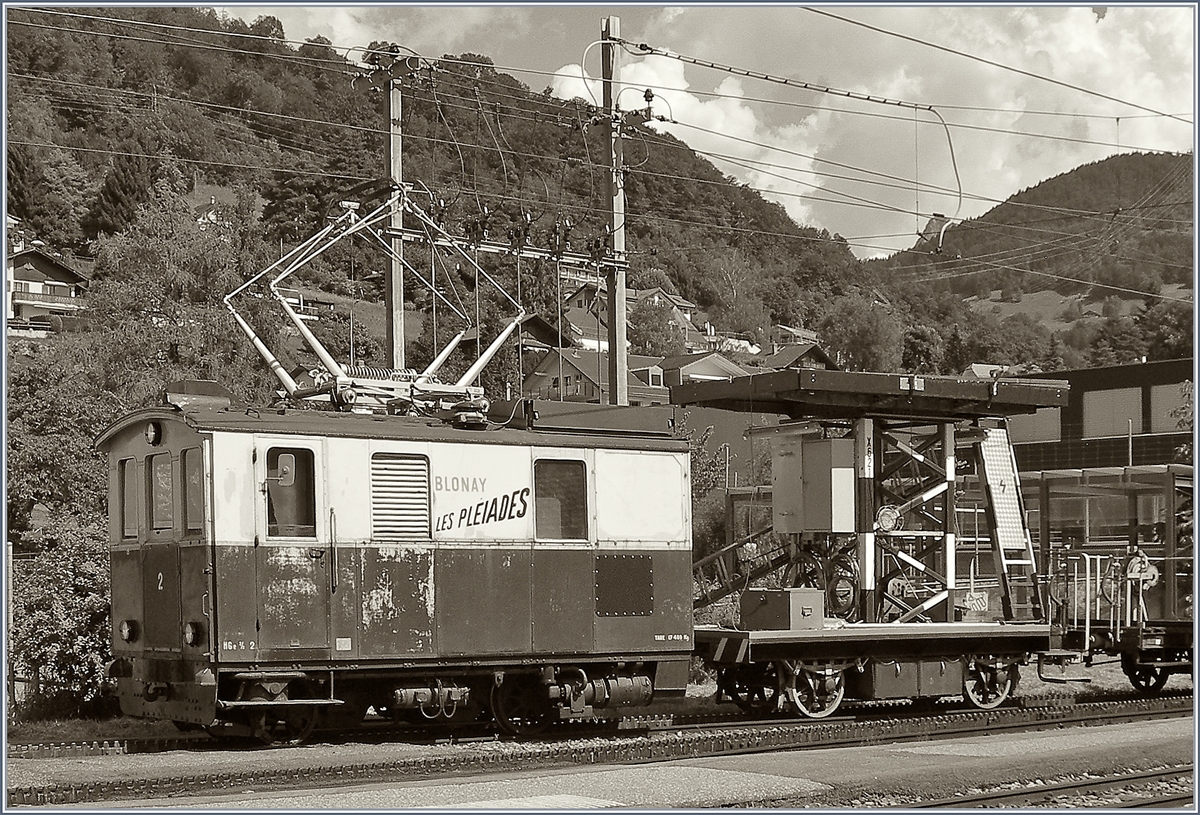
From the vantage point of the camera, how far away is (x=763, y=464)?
169 feet

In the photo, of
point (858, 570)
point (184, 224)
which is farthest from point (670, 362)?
point (858, 570)

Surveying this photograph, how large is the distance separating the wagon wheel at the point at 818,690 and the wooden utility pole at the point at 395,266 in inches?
322

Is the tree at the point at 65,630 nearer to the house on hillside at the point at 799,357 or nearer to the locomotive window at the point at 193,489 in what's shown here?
the locomotive window at the point at 193,489

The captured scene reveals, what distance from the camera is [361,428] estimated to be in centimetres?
1430

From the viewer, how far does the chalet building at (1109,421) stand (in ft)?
172

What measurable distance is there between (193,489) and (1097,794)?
859 centimetres

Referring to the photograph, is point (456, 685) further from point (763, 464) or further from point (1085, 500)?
point (763, 464)

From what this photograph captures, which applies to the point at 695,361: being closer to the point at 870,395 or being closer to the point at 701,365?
the point at 701,365

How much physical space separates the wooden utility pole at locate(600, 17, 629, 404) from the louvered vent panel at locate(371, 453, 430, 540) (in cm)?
798

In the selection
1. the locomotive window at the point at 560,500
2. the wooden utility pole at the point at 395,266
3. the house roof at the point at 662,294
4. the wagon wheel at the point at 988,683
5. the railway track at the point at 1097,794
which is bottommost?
the wagon wheel at the point at 988,683

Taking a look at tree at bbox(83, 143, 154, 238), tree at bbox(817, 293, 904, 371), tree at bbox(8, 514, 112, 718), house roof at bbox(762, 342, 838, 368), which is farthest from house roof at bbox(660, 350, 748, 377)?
tree at bbox(8, 514, 112, 718)

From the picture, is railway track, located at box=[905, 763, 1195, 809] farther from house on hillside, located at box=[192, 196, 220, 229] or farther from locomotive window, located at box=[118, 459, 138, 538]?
house on hillside, located at box=[192, 196, 220, 229]

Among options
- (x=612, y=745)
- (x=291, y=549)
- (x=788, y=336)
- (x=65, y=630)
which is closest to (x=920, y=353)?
(x=788, y=336)

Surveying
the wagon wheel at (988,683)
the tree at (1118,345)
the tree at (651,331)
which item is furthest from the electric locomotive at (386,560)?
the tree at (1118,345)
